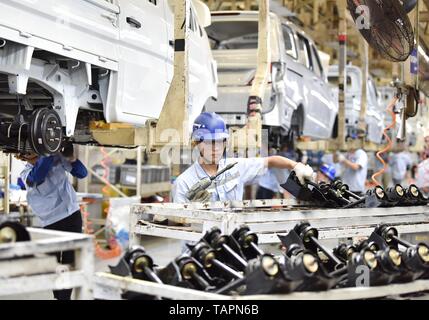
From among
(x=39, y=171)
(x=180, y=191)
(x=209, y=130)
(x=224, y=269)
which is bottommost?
(x=224, y=269)

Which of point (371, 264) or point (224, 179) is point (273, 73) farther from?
point (371, 264)

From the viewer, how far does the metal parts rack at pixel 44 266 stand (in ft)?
6.13

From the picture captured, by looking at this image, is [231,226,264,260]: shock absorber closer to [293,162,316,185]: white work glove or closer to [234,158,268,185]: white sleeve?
[293,162,316,185]: white work glove

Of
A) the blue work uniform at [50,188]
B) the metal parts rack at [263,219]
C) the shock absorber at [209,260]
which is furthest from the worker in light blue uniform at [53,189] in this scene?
the shock absorber at [209,260]

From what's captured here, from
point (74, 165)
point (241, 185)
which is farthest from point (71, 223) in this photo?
point (241, 185)

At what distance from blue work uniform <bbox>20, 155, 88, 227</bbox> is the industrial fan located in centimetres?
250

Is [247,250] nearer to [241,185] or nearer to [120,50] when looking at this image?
[241,185]

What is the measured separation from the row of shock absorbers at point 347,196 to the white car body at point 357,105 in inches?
290

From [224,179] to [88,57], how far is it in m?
1.39

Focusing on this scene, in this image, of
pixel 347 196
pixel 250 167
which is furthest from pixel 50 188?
pixel 347 196

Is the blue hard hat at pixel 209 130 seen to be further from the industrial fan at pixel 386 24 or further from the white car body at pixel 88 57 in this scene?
the industrial fan at pixel 386 24

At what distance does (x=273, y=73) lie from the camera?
7.59m

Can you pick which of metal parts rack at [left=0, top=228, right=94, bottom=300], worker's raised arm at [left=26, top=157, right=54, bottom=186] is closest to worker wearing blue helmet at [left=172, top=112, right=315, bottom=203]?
worker's raised arm at [left=26, top=157, right=54, bottom=186]

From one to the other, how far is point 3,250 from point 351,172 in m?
8.20
